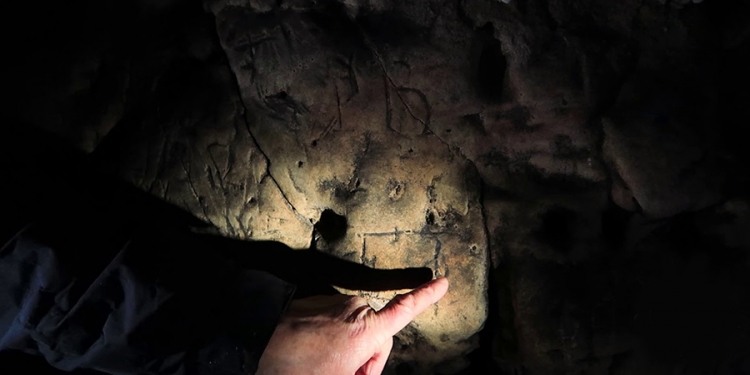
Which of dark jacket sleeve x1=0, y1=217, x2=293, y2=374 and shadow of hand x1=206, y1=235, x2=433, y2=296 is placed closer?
dark jacket sleeve x1=0, y1=217, x2=293, y2=374

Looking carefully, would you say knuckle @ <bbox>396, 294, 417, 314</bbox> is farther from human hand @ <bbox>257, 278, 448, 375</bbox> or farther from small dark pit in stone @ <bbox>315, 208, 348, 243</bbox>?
small dark pit in stone @ <bbox>315, 208, 348, 243</bbox>

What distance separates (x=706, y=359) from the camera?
141 centimetres

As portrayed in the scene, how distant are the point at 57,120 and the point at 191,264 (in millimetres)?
682

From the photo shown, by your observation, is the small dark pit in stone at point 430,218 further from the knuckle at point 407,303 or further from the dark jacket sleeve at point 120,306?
the dark jacket sleeve at point 120,306

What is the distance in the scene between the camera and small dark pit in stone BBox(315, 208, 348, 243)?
154cm

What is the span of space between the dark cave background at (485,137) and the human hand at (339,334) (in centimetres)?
15

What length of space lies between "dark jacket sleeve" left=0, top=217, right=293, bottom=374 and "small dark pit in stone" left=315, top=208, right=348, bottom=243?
0.35 meters

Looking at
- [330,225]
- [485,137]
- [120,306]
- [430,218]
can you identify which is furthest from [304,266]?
[485,137]

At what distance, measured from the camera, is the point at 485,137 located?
137cm

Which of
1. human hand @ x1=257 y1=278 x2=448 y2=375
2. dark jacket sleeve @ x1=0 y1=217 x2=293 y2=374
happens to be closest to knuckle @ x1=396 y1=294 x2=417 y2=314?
human hand @ x1=257 y1=278 x2=448 y2=375

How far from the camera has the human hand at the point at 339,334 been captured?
133cm

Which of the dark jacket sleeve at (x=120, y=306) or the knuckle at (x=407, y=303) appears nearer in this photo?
the dark jacket sleeve at (x=120, y=306)

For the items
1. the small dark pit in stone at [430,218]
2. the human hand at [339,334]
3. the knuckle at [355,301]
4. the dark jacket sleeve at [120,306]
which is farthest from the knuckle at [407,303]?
the dark jacket sleeve at [120,306]

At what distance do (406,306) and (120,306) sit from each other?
696mm
